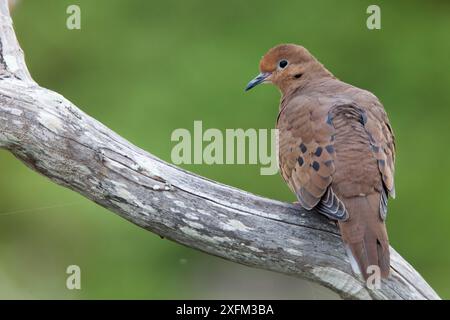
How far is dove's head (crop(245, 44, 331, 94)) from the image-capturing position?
149 inches

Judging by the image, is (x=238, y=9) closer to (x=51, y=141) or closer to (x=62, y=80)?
(x=62, y=80)

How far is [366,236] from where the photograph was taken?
9.63 ft

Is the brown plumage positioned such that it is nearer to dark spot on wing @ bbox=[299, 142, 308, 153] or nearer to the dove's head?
dark spot on wing @ bbox=[299, 142, 308, 153]

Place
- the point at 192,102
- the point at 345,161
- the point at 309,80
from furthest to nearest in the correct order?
the point at 192,102, the point at 309,80, the point at 345,161

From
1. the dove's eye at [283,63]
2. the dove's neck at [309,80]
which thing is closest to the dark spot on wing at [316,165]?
the dove's neck at [309,80]

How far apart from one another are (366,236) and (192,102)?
2.51 metres

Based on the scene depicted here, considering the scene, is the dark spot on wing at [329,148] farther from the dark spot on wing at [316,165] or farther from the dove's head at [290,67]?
the dove's head at [290,67]

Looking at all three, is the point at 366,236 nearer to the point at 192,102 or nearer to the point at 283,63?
the point at 283,63

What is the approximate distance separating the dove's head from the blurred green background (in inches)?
52.7

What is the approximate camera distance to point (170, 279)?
201 inches

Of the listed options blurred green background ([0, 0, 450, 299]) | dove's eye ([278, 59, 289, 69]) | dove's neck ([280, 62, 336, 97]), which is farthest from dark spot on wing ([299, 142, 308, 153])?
blurred green background ([0, 0, 450, 299])

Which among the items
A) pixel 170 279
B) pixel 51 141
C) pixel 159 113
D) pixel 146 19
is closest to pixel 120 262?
pixel 170 279

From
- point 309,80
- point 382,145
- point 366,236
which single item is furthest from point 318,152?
point 309,80
